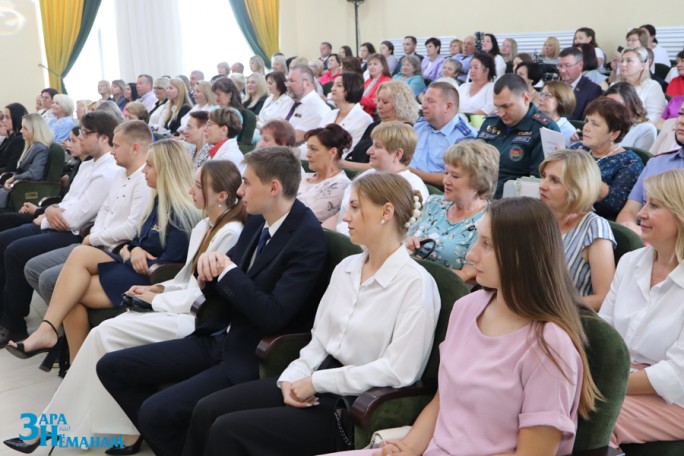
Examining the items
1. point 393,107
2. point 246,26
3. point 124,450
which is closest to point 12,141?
point 393,107

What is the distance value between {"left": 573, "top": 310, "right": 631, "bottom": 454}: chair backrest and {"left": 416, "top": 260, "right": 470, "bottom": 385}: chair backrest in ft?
1.49

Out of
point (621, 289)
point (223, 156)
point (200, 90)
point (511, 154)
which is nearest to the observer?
point (621, 289)

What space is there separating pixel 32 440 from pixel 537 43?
844 cm

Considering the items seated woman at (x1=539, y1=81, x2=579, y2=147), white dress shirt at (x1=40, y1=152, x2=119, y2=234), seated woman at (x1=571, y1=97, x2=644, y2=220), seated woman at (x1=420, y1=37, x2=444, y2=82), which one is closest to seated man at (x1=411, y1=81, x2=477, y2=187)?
seated woman at (x1=539, y1=81, x2=579, y2=147)

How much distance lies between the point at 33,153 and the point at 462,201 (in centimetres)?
405

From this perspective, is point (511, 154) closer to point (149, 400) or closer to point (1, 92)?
point (149, 400)

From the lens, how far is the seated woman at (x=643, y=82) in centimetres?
586

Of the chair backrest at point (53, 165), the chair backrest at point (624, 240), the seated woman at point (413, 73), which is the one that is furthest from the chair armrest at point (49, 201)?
the seated woman at point (413, 73)

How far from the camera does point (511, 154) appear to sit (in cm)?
404

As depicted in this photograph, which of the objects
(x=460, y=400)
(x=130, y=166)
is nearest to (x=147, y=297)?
(x=130, y=166)

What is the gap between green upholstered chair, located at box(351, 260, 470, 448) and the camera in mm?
1862

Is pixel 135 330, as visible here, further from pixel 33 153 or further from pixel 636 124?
pixel 33 153

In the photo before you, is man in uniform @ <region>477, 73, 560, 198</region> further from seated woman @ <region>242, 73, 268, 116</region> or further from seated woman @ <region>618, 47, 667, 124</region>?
seated woman @ <region>242, 73, 268, 116</region>

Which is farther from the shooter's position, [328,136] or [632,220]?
[328,136]
